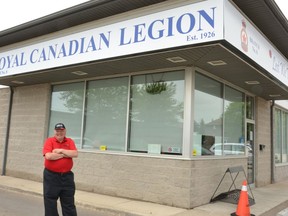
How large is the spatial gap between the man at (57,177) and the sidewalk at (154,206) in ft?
5.98

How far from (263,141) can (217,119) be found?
4.20m

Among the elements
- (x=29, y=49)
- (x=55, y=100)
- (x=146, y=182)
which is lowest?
(x=146, y=182)

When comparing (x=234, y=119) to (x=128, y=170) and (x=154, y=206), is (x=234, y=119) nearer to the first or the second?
(x=128, y=170)

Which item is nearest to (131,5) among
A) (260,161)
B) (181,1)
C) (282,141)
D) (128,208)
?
(181,1)

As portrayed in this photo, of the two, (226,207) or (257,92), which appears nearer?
(226,207)

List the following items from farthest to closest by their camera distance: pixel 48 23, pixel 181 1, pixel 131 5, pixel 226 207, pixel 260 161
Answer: pixel 260 161 → pixel 48 23 → pixel 226 207 → pixel 131 5 → pixel 181 1

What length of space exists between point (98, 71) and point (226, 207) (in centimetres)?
463

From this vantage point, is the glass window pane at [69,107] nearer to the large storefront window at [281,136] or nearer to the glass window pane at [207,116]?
the glass window pane at [207,116]

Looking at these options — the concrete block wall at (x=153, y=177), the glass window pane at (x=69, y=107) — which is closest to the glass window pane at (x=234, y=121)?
the concrete block wall at (x=153, y=177)

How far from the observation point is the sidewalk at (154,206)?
265 inches

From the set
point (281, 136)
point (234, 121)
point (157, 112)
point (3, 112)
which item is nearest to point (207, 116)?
point (157, 112)

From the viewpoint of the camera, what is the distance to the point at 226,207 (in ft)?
24.2

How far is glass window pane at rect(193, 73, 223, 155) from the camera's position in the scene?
782 cm

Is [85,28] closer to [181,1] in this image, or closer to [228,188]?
[181,1]
